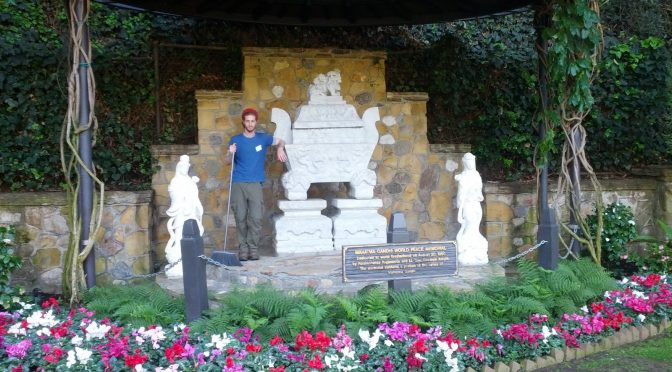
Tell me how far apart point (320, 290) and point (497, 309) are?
4.60 feet

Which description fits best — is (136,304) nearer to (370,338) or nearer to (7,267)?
(7,267)

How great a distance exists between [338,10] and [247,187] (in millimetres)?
2323

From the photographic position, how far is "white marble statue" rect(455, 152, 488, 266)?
6016mm

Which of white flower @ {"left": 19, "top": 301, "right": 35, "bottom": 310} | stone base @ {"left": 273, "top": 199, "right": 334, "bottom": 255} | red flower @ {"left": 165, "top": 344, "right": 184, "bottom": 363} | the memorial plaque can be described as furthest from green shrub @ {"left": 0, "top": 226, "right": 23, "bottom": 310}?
the memorial plaque

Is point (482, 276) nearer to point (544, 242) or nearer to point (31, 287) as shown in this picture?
point (544, 242)

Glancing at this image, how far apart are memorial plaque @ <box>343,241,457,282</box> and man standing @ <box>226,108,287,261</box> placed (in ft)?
6.34

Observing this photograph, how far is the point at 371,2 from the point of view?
6914 millimetres

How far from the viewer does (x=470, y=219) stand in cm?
604

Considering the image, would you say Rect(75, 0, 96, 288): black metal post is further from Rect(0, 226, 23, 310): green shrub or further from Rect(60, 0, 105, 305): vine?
Rect(0, 226, 23, 310): green shrub

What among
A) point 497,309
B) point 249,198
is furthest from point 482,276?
point 249,198

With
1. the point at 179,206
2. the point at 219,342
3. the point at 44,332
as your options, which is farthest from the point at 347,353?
the point at 179,206

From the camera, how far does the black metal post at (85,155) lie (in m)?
5.12

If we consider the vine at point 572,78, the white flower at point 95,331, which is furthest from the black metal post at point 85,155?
the vine at point 572,78

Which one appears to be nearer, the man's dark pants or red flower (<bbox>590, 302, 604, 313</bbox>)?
red flower (<bbox>590, 302, 604, 313</bbox>)
